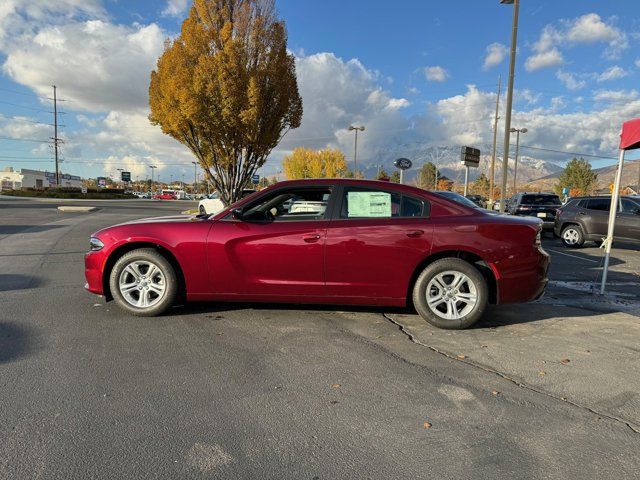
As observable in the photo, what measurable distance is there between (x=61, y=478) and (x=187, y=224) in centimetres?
296

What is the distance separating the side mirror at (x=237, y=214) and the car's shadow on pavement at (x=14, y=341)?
220 centimetres

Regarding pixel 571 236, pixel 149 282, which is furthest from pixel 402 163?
pixel 149 282

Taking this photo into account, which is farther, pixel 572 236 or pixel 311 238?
pixel 572 236

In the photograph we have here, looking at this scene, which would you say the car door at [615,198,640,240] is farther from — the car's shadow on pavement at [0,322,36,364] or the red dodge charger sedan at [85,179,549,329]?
the car's shadow on pavement at [0,322,36,364]

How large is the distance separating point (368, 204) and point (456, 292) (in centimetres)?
133

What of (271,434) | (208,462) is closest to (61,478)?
(208,462)

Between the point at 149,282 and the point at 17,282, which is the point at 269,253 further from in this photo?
the point at 17,282

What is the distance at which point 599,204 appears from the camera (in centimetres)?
Answer: 1269

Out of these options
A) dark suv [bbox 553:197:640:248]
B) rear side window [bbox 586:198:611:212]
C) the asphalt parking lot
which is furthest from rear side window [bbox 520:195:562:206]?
the asphalt parking lot

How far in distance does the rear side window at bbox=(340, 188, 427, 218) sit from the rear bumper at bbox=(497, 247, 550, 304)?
3.45 feet

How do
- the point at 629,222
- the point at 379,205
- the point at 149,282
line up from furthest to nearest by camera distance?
the point at 629,222
the point at 149,282
the point at 379,205

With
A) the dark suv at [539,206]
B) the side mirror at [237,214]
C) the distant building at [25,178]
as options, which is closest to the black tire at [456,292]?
the side mirror at [237,214]

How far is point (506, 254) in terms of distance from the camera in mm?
4461

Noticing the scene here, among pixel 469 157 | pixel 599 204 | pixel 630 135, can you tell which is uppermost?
pixel 469 157
